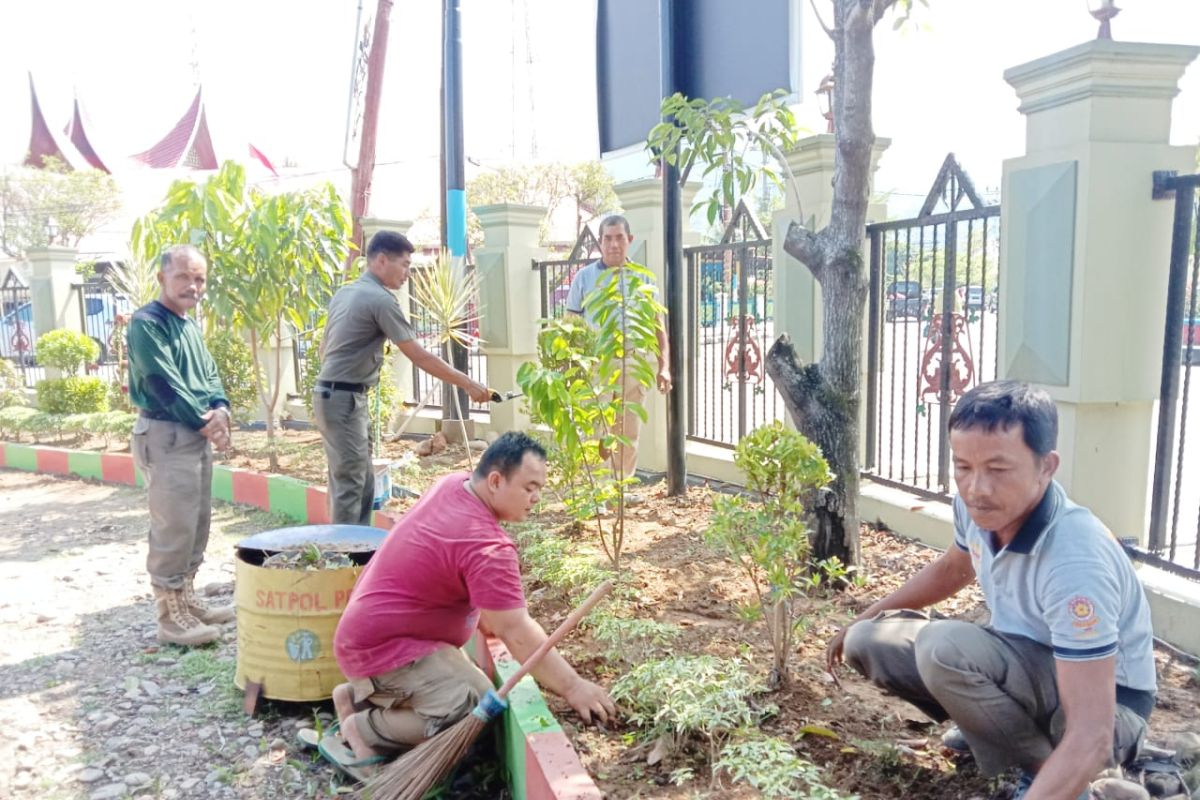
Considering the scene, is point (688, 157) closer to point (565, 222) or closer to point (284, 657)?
point (284, 657)

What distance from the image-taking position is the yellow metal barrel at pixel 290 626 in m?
3.43

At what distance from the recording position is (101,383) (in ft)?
33.2

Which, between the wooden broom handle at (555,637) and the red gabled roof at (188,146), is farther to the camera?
the red gabled roof at (188,146)

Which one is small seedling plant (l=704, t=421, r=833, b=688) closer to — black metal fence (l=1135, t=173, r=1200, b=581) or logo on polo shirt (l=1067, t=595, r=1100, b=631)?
logo on polo shirt (l=1067, t=595, r=1100, b=631)

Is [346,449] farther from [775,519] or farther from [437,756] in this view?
[775,519]

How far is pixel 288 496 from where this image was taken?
6586 millimetres

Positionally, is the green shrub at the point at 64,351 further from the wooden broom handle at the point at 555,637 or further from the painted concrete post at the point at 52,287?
the wooden broom handle at the point at 555,637

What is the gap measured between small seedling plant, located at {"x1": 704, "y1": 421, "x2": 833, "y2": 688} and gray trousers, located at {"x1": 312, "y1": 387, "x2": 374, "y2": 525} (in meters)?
2.52

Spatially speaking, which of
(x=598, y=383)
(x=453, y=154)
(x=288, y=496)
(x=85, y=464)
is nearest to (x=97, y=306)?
(x=85, y=464)

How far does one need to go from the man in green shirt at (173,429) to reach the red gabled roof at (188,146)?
31.0 meters

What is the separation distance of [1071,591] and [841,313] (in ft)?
7.02

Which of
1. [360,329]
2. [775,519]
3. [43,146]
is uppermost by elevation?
[43,146]

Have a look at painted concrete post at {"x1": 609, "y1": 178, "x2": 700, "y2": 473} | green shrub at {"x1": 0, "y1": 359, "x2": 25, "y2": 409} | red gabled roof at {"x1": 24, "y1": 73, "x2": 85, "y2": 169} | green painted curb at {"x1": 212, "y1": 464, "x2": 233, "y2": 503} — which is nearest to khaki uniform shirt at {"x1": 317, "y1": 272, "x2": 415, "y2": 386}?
painted concrete post at {"x1": 609, "y1": 178, "x2": 700, "y2": 473}

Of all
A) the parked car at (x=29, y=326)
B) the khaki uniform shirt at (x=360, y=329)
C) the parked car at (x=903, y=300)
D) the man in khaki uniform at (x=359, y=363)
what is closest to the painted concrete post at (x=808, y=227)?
the parked car at (x=903, y=300)
